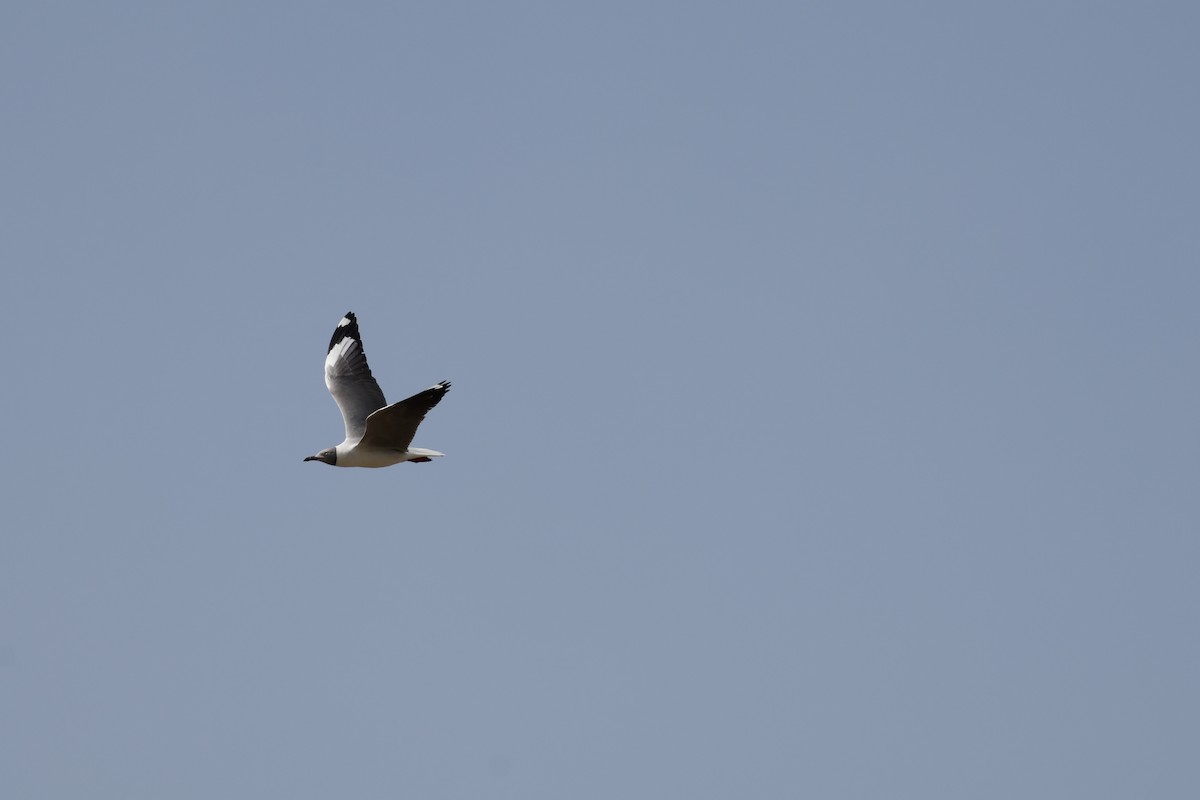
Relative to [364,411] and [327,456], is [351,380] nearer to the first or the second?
[364,411]

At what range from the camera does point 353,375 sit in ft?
72.9

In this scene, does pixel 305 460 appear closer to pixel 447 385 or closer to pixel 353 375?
pixel 353 375

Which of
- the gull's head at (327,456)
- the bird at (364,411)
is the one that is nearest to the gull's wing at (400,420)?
the bird at (364,411)

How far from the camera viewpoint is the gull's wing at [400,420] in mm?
18422

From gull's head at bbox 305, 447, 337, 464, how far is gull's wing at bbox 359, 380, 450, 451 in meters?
0.97

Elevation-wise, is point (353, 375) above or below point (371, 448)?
above

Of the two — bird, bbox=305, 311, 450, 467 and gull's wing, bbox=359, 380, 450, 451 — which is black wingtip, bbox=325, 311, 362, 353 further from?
gull's wing, bbox=359, 380, 450, 451

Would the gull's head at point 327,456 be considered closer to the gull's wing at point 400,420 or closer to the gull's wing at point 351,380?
the gull's wing at point 351,380

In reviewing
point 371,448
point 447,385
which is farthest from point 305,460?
point 447,385

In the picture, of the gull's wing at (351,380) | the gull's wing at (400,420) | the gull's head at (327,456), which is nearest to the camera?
the gull's wing at (400,420)

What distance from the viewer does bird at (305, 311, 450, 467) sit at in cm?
1862

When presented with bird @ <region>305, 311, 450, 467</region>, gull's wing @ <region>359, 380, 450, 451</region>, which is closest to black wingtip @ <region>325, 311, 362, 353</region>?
bird @ <region>305, 311, 450, 467</region>

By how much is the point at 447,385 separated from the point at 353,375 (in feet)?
13.5

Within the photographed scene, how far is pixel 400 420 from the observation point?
18.8 m
